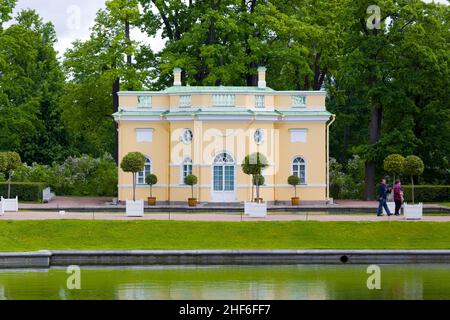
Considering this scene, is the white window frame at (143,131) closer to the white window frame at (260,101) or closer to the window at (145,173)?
the window at (145,173)

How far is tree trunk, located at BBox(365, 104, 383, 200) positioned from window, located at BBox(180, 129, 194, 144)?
1012 cm

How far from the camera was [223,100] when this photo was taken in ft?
170

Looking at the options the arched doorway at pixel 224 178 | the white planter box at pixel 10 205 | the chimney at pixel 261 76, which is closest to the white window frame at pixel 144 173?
the arched doorway at pixel 224 178

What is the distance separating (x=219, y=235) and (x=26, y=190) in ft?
64.7

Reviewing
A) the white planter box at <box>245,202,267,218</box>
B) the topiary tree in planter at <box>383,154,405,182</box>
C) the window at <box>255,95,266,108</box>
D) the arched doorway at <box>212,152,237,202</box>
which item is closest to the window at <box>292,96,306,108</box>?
the window at <box>255,95,266,108</box>

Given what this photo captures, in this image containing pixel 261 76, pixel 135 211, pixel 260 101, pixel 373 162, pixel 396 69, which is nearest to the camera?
pixel 135 211

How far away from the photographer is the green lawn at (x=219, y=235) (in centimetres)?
3419

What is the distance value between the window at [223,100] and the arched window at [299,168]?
424 centimetres

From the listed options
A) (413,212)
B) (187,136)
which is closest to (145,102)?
(187,136)

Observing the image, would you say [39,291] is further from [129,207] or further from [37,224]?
[129,207]

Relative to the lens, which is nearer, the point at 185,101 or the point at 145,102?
the point at 185,101

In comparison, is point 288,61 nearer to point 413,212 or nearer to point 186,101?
point 186,101

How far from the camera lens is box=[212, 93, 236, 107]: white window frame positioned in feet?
170
